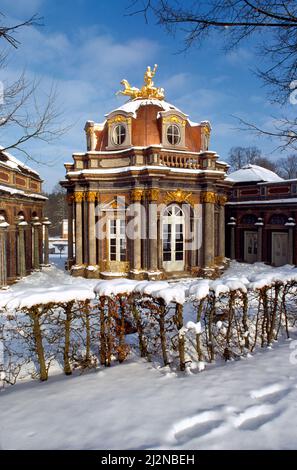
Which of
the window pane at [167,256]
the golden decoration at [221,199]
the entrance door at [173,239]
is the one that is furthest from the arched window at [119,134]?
the golden decoration at [221,199]

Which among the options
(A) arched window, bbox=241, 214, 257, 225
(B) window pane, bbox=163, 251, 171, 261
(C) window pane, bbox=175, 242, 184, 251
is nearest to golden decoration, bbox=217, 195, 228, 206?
(A) arched window, bbox=241, 214, 257, 225

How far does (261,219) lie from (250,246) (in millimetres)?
2191

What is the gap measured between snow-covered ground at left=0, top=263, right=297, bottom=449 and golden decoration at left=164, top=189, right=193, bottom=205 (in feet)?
33.1

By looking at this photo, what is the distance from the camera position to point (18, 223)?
14.8m

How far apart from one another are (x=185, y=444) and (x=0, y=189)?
Answer: 38.8ft

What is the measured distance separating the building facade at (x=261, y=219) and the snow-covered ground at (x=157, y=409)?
14.7 metres

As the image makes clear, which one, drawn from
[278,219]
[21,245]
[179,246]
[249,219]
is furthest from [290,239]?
[21,245]

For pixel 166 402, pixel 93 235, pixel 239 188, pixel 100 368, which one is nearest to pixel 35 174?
pixel 93 235

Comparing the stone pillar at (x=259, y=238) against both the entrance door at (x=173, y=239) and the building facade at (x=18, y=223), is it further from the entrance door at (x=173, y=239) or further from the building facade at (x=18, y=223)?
the building facade at (x=18, y=223)

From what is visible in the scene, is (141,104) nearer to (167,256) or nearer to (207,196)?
(207,196)

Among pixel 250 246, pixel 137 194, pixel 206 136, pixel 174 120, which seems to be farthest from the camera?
pixel 250 246
